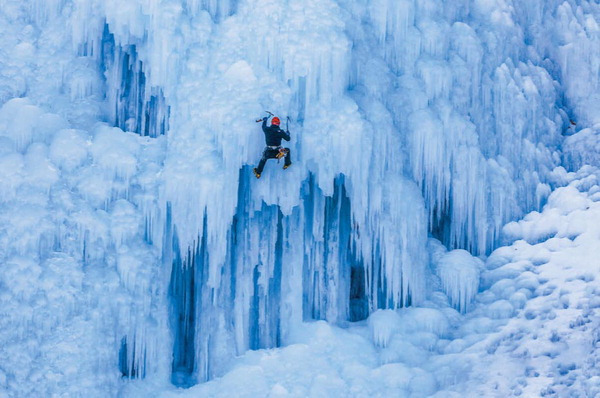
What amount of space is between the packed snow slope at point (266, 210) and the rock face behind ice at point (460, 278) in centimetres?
3

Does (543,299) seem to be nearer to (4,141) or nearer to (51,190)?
(51,190)

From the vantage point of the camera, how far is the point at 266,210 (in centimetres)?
1144

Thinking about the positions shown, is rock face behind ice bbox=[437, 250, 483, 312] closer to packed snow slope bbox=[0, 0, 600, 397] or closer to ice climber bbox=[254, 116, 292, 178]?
packed snow slope bbox=[0, 0, 600, 397]

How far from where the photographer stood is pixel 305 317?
11.3 metres

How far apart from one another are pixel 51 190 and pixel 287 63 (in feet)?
13.1

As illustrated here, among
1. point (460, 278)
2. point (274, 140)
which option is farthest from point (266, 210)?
point (460, 278)

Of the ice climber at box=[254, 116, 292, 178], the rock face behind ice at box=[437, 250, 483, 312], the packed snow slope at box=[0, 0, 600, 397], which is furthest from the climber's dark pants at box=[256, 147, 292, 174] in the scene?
the rock face behind ice at box=[437, 250, 483, 312]

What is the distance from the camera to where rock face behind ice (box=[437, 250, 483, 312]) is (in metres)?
11.4

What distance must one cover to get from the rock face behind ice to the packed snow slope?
0.11 ft

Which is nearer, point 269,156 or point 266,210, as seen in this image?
point 269,156

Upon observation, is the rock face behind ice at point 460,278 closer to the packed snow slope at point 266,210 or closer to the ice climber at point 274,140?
the packed snow slope at point 266,210

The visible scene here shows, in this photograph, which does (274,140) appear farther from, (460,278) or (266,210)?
(460,278)

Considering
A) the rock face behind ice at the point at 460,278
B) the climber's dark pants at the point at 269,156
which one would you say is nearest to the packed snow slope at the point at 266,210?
the rock face behind ice at the point at 460,278

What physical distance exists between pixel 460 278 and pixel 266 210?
3.20 metres
